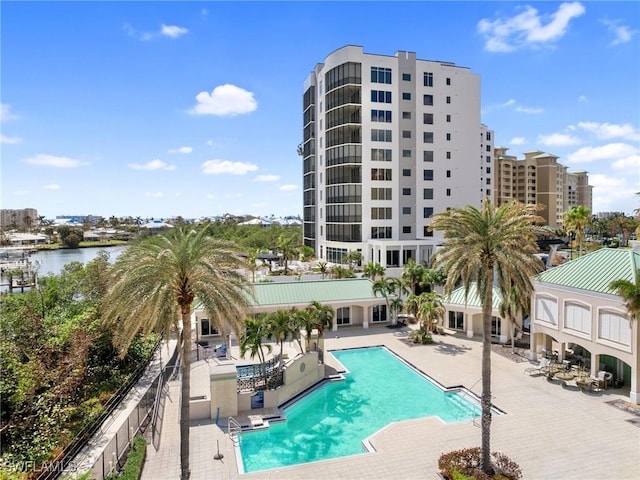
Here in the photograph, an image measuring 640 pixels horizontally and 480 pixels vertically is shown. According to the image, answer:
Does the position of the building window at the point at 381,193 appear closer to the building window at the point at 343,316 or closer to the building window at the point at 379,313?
the building window at the point at 379,313

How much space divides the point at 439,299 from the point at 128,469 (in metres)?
25.7

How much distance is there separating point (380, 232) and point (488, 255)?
135ft

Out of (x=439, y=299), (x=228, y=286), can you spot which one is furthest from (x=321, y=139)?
(x=228, y=286)

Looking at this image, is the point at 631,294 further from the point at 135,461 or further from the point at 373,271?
the point at 373,271

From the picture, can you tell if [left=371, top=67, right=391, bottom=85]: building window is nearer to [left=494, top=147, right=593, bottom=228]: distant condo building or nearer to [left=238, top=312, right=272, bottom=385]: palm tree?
[left=238, top=312, right=272, bottom=385]: palm tree

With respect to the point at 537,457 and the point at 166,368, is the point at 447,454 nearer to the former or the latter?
the point at 537,457

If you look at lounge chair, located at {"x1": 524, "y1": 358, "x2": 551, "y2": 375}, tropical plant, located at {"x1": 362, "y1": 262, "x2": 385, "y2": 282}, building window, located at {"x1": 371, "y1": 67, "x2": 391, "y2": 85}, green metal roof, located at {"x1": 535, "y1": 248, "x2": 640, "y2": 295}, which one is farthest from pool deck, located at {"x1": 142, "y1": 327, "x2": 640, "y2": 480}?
building window, located at {"x1": 371, "y1": 67, "x2": 391, "y2": 85}

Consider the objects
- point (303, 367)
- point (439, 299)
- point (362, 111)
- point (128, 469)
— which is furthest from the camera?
point (362, 111)

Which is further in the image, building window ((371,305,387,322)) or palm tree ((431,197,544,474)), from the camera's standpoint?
building window ((371,305,387,322))

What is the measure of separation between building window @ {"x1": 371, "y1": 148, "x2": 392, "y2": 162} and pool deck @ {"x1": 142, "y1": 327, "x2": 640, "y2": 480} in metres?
37.4

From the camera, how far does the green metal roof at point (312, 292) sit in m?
34.8

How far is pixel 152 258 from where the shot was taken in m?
13.6

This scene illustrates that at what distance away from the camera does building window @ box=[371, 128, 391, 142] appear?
5625 centimetres

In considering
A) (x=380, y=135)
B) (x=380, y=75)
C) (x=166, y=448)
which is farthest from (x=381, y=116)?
(x=166, y=448)
